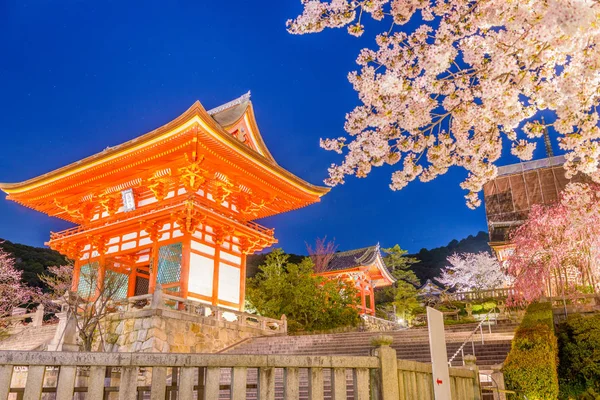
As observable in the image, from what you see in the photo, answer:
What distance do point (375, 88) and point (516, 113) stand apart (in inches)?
77.7

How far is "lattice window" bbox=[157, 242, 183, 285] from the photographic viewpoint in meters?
17.8

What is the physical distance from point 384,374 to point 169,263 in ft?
48.4

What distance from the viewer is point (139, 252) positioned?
2036cm

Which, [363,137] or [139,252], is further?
[139,252]

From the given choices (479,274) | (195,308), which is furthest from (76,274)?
(479,274)

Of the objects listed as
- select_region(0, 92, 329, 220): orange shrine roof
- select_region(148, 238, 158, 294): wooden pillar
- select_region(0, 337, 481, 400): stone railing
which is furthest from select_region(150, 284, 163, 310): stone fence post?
select_region(0, 337, 481, 400): stone railing

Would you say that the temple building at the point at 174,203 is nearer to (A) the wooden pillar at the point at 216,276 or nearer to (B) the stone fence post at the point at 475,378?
(A) the wooden pillar at the point at 216,276

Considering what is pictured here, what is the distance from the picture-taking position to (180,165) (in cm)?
1856

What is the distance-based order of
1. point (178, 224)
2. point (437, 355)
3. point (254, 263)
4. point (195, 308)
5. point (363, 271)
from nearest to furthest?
point (437, 355) → point (195, 308) → point (178, 224) → point (363, 271) → point (254, 263)

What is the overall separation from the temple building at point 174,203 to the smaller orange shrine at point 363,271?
409 inches

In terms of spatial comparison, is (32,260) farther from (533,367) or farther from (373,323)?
(533,367)

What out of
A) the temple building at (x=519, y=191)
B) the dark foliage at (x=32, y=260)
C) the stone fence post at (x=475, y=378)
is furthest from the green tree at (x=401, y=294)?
the stone fence post at (x=475, y=378)

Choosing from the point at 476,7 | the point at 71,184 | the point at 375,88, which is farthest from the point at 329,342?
the point at 71,184

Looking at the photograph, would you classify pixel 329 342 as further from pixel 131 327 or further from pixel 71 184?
pixel 71 184
